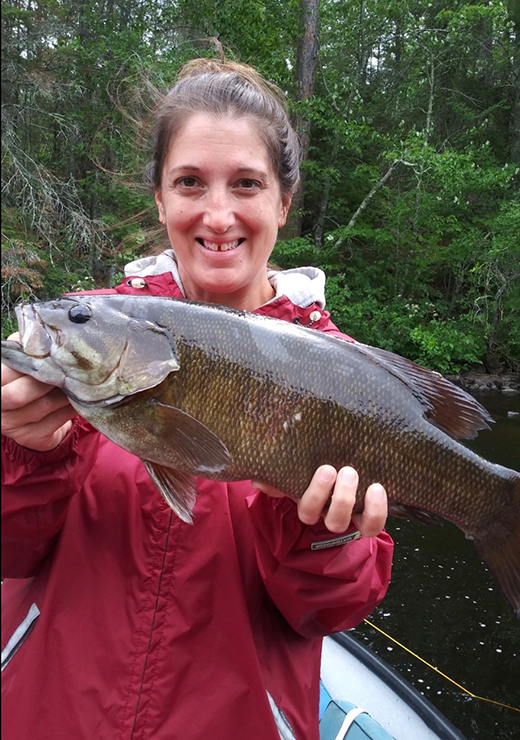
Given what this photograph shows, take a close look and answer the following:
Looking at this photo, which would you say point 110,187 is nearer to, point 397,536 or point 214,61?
point 397,536

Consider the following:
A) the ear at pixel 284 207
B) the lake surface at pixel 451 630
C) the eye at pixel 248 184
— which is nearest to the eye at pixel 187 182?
the eye at pixel 248 184

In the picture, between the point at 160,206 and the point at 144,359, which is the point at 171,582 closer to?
the point at 144,359

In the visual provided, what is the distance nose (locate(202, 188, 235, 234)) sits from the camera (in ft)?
6.96

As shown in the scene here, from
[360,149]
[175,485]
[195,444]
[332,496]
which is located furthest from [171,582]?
[360,149]

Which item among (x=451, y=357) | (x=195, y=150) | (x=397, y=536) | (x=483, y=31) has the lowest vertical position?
(x=451, y=357)

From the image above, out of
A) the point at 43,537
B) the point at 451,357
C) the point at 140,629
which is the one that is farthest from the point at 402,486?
the point at 451,357

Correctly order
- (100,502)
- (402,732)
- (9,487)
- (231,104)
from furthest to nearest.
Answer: (402,732), (231,104), (100,502), (9,487)

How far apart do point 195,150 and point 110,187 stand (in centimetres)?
1229

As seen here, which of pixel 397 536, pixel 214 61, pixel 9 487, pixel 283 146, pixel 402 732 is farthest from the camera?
pixel 397 536

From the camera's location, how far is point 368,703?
337 cm

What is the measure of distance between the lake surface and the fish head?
384 cm

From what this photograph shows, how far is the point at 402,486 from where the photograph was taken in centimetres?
188

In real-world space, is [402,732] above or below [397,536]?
above

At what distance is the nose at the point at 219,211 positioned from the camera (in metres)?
2.12
